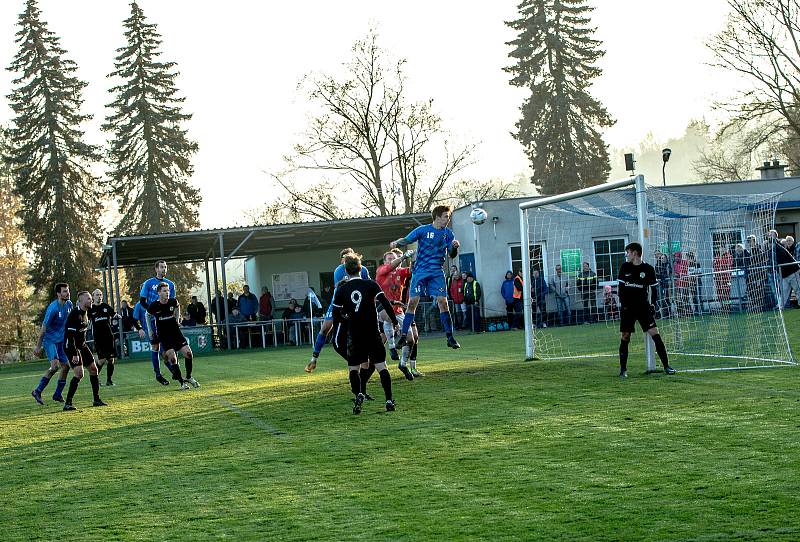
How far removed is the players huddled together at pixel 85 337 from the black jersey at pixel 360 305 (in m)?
5.00

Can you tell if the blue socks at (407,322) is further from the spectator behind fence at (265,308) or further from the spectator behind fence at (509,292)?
the spectator behind fence at (265,308)

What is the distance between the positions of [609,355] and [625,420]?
8.28 meters

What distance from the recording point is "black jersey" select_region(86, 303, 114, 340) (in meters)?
19.4

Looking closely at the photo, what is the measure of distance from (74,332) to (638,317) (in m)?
7.74

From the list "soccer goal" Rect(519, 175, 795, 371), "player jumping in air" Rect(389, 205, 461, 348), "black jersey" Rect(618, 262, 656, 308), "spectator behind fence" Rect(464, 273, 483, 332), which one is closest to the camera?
"black jersey" Rect(618, 262, 656, 308)

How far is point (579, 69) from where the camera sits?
5275 cm

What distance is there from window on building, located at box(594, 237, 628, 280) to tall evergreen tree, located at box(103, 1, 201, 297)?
26.1 meters

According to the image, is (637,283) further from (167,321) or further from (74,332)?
(74,332)

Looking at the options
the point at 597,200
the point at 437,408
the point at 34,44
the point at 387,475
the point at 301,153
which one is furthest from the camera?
the point at 301,153

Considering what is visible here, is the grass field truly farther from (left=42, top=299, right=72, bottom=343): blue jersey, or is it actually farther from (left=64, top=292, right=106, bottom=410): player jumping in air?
(left=42, top=299, right=72, bottom=343): blue jersey

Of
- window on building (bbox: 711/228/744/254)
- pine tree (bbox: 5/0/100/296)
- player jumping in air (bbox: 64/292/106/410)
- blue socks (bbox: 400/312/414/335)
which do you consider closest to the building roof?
pine tree (bbox: 5/0/100/296)

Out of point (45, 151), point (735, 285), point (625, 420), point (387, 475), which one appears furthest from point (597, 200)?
point (45, 151)

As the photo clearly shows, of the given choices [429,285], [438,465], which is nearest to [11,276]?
[429,285]

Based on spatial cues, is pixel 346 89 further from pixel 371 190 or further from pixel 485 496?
pixel 485 496
